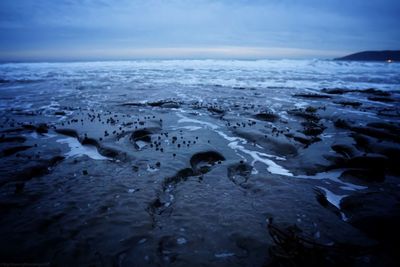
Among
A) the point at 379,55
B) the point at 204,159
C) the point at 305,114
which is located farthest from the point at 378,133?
the point at 379,55

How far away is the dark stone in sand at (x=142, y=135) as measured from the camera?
551 inches

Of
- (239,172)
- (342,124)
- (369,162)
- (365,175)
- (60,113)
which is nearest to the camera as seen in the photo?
(365,175)

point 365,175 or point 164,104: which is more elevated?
point 164,104

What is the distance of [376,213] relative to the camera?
23.5 feet

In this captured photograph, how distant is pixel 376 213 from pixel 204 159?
263 inches

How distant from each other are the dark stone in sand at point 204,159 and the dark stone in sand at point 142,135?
3598mm

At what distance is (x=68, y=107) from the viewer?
74.7 ft

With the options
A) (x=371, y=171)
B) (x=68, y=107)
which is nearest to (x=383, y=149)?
(x=371, y=171)

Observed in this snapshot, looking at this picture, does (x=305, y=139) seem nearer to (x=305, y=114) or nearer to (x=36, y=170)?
(x=305, y=114)

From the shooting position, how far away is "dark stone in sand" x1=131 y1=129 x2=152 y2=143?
14.0m

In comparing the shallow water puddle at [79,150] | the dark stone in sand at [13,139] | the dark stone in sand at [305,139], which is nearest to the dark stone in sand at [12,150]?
the dark stone in sand at [13,139]

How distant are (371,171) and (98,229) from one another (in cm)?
1035

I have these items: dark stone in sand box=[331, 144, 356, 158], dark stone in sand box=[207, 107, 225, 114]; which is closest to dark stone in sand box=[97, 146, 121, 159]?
dark stone in sand box=[331, 144, 356, 158]

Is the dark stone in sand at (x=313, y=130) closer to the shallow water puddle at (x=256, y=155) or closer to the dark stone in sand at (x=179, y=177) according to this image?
the shallow water puddle at (x=256, y=155)
